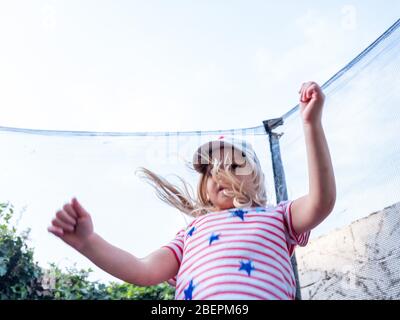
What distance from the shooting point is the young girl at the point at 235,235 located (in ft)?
2.45

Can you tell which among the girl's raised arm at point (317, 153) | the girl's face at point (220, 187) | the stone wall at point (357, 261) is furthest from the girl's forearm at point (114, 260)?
the stone wall at point (357, 261)

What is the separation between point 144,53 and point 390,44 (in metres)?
1.07

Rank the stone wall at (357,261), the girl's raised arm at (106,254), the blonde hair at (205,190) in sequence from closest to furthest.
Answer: the girl's raised arm at (106,254), the blonde hair at (205,190), the stone wall at (357,261)

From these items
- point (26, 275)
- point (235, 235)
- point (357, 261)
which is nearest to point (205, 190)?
point (235, 235)

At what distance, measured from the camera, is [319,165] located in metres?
0.74

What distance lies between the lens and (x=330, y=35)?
5.70 feet

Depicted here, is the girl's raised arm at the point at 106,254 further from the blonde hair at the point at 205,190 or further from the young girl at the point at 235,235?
the blonde hair at the point at 205,190

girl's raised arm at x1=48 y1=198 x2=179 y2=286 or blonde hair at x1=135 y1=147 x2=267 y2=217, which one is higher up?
blonde hair at x1=135 y1=147 x2=267 y2=217

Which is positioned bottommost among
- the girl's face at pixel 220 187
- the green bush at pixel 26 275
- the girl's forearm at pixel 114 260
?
the girl's forearm at pixel 114 260

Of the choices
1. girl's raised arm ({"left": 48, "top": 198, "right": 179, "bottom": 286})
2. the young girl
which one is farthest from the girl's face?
girl's raised arm ({"left": 48, "top": 198, "right": 179, "bottom": 286})

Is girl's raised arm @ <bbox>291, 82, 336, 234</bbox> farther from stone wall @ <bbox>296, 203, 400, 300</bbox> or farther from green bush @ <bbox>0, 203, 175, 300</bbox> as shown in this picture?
green bush @ <bbox>0, 203, 175, 300</bbox>

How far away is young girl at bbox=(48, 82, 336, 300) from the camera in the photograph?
0.75m

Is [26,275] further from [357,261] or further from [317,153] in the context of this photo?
[317,153]

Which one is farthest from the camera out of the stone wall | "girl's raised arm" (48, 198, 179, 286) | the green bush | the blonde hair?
the green bush
